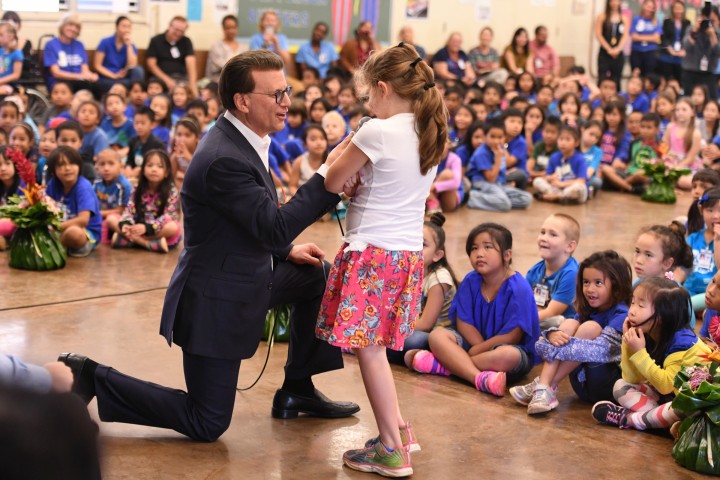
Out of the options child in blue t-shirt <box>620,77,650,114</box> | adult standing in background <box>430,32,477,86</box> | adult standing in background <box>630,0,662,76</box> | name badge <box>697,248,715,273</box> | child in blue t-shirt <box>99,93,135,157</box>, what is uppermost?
adult standing in background <box>630,0,662,76</box>

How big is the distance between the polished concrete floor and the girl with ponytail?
294 millimetres

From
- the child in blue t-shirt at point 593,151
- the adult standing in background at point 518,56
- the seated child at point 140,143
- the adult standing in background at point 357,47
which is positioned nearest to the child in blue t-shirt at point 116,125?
the seated child at point 140,143

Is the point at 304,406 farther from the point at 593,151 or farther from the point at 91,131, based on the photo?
the point at 593,151

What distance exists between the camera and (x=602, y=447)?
3.93 meters

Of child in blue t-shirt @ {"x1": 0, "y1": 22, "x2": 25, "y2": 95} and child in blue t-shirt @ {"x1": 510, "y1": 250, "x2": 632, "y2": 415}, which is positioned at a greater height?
child in blue t-shirt @ {"x1": 0, "y1": 22, "x2": 25, "y2": 95}

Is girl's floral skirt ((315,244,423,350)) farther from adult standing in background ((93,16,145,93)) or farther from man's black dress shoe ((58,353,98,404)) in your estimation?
adult standing in background ((93,16,145,93))

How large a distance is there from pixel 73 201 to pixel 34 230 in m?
0.51

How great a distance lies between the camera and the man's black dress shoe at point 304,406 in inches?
159

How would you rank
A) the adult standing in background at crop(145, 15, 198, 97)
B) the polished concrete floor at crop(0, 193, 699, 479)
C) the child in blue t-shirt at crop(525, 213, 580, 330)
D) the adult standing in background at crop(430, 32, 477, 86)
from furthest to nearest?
the adult standing in background at crop(430, 32, 477, 86), the adult standing in background at crop(145, 15, 198, 97), the child in blue t-shirt at crop(525, 213, 580, 330), the polished concrete floor at crop(0, 193, 699, 479)

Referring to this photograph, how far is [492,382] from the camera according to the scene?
14.5ft

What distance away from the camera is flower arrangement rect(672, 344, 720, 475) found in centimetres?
366

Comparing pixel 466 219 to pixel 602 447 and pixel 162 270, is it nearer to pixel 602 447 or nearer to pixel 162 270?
pixel 162 270

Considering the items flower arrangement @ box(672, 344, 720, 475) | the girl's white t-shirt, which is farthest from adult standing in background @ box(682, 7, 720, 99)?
the girl's white t-shirt

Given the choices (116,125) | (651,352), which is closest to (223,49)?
(116,125)
